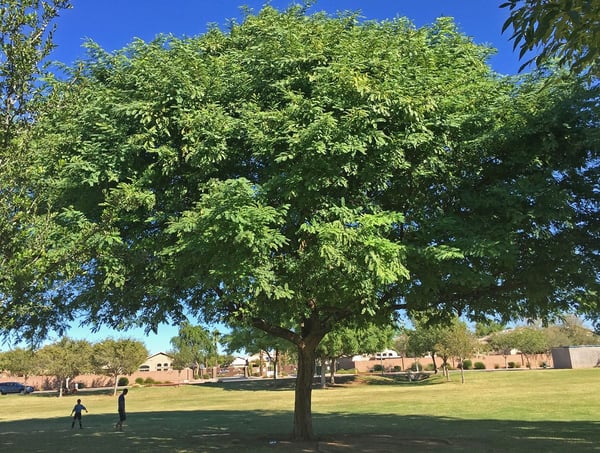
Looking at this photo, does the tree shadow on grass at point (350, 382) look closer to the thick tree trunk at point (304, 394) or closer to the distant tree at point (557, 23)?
the thick tree trunk at point (304, 394)

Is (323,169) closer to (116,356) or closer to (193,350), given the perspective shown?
(116,356)

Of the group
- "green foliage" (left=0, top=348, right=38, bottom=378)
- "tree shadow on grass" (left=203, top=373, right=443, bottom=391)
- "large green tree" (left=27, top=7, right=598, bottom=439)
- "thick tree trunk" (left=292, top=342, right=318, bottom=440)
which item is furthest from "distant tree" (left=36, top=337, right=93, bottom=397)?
"large green tree" (left=27, top=7, right=598, bottom=439)

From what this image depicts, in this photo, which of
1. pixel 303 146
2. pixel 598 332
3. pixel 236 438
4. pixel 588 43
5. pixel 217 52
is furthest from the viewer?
pixel 236 438

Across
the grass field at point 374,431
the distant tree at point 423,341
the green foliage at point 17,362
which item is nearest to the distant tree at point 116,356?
the green foliage at point 17,362

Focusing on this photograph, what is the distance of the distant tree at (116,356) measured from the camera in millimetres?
57812

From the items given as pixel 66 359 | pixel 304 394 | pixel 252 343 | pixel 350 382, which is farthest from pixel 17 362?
pixel 304 394

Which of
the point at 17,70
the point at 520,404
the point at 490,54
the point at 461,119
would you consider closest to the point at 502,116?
the point at 461,119

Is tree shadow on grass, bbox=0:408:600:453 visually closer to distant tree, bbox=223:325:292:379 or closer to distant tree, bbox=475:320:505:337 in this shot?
distant tree, bbox=475:320:505:337

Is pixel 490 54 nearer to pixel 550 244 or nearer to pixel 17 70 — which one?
pixel 550 244

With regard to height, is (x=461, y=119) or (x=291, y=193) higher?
(x=461, y=119)

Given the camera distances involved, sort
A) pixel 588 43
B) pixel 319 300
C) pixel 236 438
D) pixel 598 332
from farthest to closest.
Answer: pixel 236 438, pixel 598 332, pixel 319 300, pixel 588 43

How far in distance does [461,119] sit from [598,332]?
26.4ft

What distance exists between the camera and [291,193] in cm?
914

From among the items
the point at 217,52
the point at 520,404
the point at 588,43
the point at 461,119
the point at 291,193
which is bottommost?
the point at 520,404
